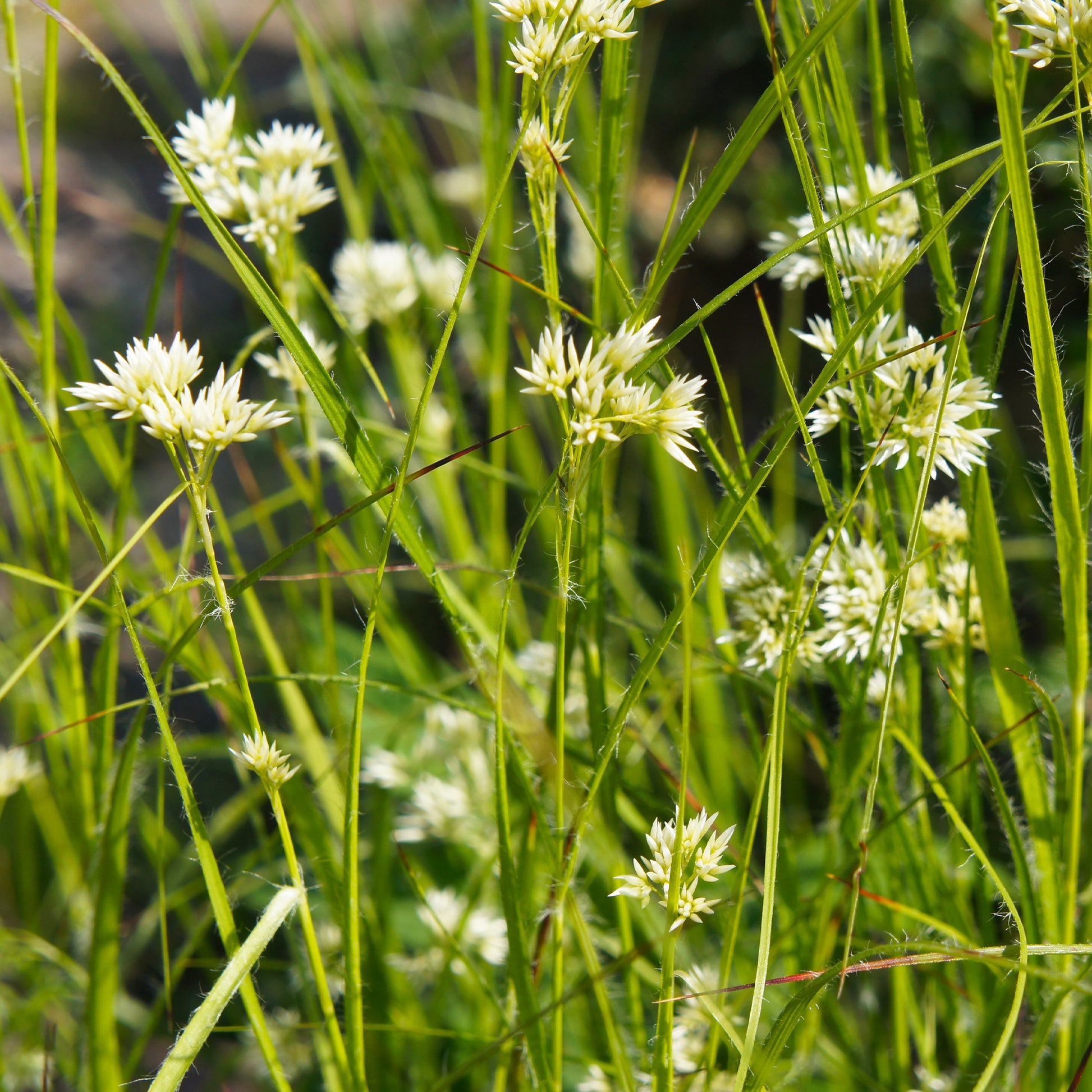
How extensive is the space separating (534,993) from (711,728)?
1.39 ft

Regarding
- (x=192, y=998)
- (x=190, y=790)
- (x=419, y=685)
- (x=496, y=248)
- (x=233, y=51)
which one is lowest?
(x=192, y=998)

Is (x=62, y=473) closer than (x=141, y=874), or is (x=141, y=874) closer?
(x=62, y=473)

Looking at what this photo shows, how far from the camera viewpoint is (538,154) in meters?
0.43

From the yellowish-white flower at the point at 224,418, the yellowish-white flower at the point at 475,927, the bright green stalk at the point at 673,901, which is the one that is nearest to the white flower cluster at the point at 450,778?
the yellowish-white flower at the point at 475,927

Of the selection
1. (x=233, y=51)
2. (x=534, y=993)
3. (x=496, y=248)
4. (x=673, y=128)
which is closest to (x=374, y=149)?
(x=496, y=248)

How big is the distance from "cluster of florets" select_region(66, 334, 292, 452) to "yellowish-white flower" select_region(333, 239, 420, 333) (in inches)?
19.8

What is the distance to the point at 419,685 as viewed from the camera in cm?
80

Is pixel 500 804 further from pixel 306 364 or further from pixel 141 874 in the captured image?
pixel 141 874

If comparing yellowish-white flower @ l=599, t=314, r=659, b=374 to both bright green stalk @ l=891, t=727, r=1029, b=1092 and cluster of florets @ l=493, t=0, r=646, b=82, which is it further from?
bright green stalk @ l=891, t=727, r=1029, b=1092

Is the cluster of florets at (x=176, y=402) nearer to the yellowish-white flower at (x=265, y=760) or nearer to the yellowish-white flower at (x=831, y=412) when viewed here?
the yellowish-white flower at (x=265, y=760)

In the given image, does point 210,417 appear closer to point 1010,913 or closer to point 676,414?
point 676,414

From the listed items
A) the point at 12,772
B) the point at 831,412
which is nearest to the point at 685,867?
the point at 831,412

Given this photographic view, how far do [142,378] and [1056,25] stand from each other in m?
0.44

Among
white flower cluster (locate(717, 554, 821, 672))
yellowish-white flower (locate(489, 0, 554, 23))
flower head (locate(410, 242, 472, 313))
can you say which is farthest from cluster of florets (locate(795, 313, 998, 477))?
flower head (locate(410, 242, 472, 313))
